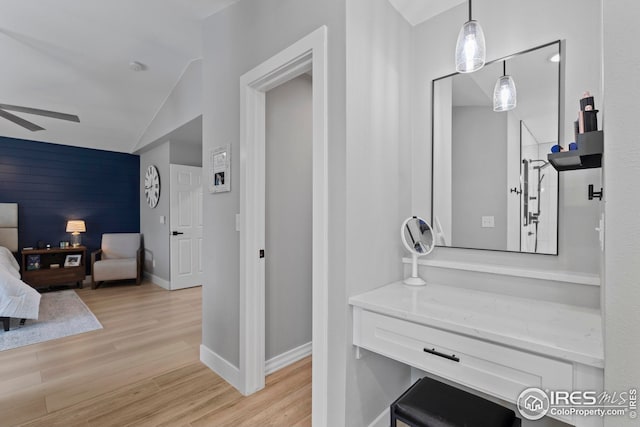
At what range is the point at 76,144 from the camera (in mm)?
5191

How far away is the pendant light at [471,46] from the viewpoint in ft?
4.08

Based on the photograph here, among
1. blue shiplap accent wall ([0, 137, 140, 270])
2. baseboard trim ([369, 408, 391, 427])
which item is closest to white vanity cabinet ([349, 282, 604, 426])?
baseboard trim ([369, 408, 391, 427])

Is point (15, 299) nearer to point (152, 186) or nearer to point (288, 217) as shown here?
point (152, 186)

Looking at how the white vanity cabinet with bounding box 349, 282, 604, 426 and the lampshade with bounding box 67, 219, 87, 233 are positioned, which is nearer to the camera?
the white vanity cabinet with bounding box 349, 282, 604, 426

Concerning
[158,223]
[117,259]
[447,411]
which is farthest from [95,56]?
[447,411]

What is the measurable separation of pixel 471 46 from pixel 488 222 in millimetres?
907

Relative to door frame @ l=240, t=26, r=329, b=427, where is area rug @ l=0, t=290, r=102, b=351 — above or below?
below

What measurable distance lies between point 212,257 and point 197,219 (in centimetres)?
299

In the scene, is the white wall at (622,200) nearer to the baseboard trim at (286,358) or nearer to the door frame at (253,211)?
the door frame at (253,211)

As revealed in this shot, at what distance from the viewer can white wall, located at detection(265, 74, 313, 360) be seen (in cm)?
234

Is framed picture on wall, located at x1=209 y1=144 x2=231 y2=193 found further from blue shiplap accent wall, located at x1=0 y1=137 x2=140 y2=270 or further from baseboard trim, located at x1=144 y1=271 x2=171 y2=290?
blue shiplap accent wall, located at x1=0 y1=137 x2=140 y2=270

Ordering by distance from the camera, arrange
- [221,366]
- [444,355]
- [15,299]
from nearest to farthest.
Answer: [444,355], [221,366], [15,299]

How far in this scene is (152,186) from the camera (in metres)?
5.29

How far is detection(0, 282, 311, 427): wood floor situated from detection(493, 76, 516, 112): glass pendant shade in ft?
6.95
